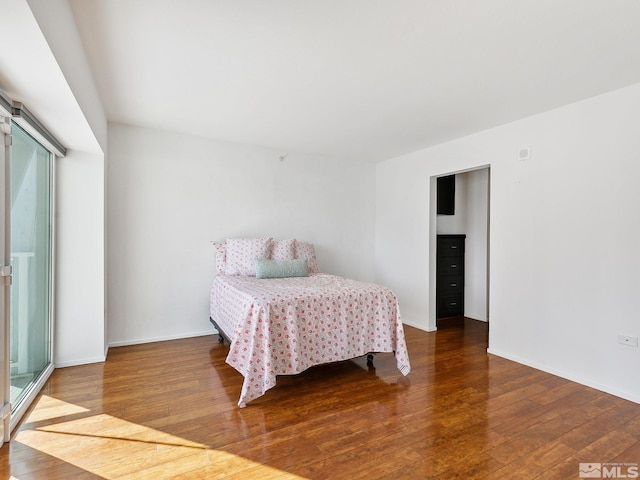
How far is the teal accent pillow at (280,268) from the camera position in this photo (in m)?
3.74

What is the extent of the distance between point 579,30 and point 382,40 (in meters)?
1.08

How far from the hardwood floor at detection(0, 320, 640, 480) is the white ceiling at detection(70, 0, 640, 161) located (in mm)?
2346

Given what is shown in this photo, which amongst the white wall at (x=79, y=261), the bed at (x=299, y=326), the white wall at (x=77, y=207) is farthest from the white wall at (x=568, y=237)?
the white wall at (x=79, y=261)

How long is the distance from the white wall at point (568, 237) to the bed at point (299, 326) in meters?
1.34

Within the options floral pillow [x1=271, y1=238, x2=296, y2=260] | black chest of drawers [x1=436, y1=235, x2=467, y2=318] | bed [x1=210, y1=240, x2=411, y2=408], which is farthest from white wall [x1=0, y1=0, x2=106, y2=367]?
black chest of drawers [x1=436, y1=235, x2=467, y2=318]

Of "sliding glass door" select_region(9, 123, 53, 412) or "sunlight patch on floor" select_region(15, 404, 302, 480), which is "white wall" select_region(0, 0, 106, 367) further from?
"sunlight patch on floor" select_region(15, 404, 302, 480)

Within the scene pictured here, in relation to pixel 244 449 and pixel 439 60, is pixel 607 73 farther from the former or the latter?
pixel 244 449

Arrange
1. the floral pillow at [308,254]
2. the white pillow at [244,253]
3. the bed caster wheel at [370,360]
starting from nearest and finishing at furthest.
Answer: the bed caster wheel at [370,360] < the white pillow at [244,253] < the floral pillow at [308,254]

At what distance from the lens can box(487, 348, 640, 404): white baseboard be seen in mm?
2559

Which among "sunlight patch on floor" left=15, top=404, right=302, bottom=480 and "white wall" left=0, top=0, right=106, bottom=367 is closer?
"sunlight patch on floor" left=15, top=404, right=302, bottom=480

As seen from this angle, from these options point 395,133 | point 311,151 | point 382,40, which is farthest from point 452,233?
point 382,40

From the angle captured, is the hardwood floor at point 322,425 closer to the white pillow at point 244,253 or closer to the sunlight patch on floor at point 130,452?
the sunlight patch on floor at point 130,452

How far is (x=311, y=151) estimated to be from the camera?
185 inches

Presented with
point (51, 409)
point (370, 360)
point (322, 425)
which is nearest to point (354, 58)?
point (322, 425)
